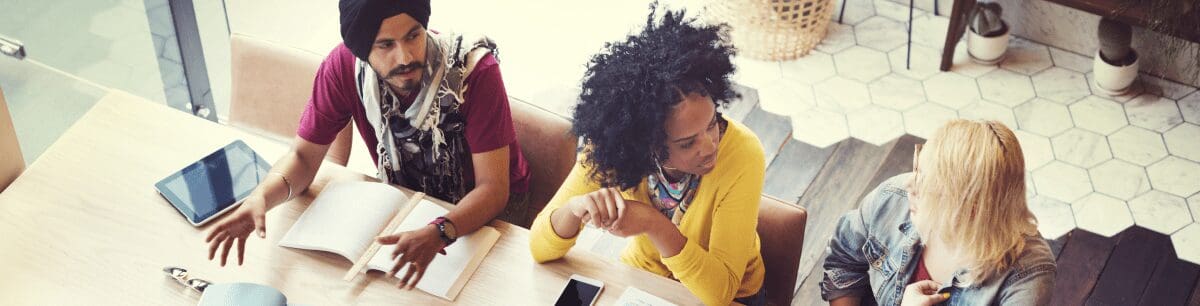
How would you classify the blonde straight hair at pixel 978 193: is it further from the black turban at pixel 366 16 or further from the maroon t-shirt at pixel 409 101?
the black turban at pixel 366 16

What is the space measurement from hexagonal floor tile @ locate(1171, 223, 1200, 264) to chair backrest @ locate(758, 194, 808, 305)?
1.54m

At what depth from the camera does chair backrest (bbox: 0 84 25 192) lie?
2160 millimetres

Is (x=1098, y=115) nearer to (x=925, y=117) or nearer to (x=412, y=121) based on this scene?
(x=925, y=117)

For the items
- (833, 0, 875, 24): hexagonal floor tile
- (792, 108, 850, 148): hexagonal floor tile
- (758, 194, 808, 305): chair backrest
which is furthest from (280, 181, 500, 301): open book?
(833, 0, 875, 24): hexagonal floor tile

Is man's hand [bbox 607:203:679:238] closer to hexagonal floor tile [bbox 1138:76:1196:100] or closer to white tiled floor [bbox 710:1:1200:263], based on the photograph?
white tiled floor [bbox 710:1:1200:263]

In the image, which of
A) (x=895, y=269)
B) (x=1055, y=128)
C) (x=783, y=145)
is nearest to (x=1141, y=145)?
(x=1055, y=128)

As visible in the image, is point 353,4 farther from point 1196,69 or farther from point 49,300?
point 1196,69

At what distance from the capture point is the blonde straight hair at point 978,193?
1.68 meters

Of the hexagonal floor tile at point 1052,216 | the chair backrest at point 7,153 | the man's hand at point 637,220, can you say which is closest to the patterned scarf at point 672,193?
the man's hand at point 637,220

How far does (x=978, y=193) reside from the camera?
1.69 m

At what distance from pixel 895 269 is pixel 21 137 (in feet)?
7.40

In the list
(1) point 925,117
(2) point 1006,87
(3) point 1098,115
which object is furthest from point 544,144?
(3) point 1098,115

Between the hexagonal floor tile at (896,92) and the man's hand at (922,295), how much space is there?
1.91 m

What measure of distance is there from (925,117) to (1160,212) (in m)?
0.77
